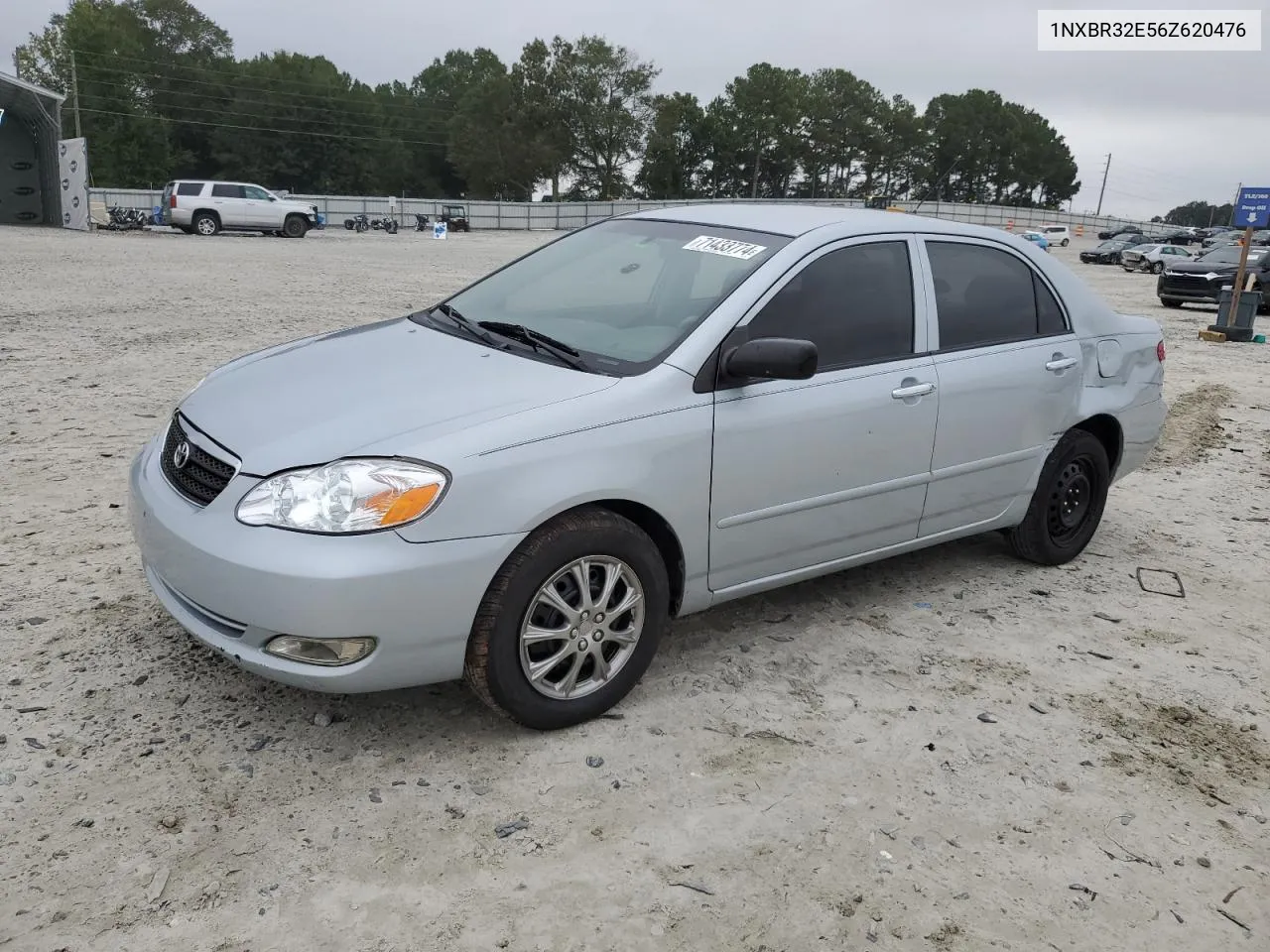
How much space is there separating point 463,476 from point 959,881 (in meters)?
1.74

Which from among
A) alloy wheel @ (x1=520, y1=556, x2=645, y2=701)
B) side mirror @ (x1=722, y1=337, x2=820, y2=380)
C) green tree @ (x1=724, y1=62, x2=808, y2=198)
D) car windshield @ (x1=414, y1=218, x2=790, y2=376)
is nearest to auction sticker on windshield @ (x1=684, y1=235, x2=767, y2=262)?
car windshield @ (x1=414, y1=218, x2=790, y2=376)

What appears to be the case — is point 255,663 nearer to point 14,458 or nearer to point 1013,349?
point 1013,349

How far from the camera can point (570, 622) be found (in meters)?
3.25

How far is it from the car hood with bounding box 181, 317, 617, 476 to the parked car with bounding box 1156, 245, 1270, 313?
20343mm

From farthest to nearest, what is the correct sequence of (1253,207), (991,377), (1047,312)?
(1253,207) < (1047,312) < (991,377)

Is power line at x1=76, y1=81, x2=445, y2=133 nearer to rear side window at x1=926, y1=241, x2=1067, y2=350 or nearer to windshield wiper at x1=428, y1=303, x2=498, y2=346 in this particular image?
windshield wiper at x1=428, y1=303, x2=498, y2=346

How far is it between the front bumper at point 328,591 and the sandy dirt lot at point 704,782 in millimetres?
359

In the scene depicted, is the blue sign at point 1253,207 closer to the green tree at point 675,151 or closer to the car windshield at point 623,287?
the car windshield at point 623,287

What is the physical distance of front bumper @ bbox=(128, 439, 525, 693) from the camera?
2.84 meters

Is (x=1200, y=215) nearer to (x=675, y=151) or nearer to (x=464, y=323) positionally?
(x=675, y=151)

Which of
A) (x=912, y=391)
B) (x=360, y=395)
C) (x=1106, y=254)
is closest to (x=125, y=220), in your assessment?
(x=360, y=395)

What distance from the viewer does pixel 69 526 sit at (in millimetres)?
4906

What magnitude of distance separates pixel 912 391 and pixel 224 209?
32.3 metres

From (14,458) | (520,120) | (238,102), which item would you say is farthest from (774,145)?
(14,458)
